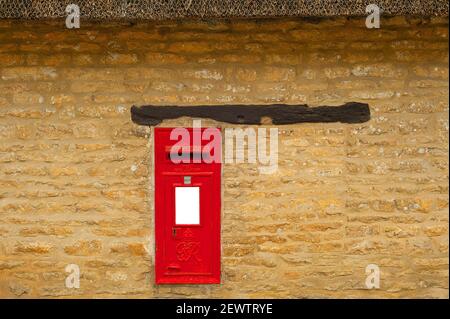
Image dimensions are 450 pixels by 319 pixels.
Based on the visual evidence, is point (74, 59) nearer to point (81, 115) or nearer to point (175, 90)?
point (81, 115)

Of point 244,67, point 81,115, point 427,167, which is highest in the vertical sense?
point 244,67

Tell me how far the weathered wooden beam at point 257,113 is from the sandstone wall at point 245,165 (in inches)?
2.2

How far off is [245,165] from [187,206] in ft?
1.81

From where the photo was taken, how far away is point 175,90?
4855 millimetres

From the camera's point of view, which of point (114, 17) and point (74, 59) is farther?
point (74, 59)

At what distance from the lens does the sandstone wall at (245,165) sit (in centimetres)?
484

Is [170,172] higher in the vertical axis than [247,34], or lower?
lower

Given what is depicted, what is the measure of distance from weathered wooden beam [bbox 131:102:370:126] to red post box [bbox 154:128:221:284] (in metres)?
0.12

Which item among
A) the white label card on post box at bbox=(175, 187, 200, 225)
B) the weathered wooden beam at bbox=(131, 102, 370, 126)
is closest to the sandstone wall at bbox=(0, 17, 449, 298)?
the weathered wooden beam at bbox=(131, 102, 370, 126)

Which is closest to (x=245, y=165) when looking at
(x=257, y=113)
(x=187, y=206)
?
(x=257, y=113)

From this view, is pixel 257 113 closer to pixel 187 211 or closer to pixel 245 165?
pixel 245 165

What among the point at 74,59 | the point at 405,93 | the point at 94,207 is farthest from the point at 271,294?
the point at 74,59

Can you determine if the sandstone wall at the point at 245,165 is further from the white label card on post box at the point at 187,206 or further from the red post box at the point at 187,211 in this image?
the white label card on post box at the point at 187,206

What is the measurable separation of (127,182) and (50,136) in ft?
2.27
